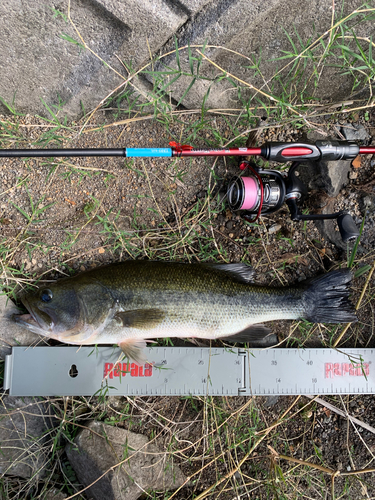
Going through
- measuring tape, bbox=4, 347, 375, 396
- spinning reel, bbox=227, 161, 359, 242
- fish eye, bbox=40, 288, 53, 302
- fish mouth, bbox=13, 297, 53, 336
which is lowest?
measuring tape, bbox=4, 347, 375, 396

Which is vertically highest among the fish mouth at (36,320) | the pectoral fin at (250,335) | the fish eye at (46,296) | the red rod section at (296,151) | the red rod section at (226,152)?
the red rod section at (226,152)

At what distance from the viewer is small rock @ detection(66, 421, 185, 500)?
9.21 feet

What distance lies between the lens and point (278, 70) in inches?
113

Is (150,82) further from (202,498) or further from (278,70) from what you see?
(202,498)

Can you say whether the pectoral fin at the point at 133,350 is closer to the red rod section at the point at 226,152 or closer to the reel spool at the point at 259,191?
the reel spool at the point at 259,191

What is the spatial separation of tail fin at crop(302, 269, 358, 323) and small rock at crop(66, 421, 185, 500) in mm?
1916

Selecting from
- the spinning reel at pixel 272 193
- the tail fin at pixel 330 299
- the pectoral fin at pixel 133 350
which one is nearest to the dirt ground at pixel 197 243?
the tail fin at pixel 330 299

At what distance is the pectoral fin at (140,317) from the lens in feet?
8.50

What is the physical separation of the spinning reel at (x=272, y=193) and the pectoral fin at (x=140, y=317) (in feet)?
3.79

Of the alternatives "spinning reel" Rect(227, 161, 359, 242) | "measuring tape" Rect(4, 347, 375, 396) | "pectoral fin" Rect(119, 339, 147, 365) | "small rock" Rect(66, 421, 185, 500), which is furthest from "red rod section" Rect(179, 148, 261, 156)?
"small rock" Rect(66, 421, 185, 500)

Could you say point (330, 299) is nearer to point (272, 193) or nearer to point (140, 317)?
point (272, 193)

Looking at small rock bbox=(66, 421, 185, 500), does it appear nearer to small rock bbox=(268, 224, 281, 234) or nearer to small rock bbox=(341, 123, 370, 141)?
small rock bbox=(268, 224, 281, 234)

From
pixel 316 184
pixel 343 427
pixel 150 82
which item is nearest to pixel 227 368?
pixel 343 427

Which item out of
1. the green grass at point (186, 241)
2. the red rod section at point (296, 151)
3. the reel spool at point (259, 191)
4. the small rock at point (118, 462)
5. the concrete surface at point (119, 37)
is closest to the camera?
the concrete surface at point (119, 37)
